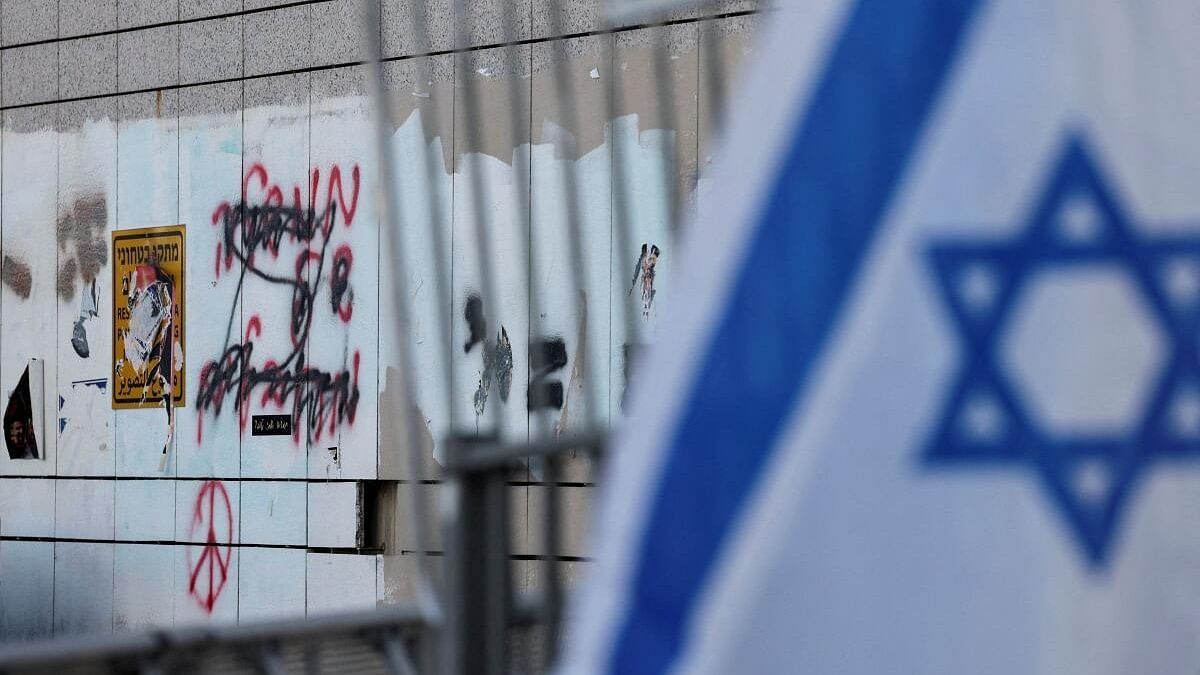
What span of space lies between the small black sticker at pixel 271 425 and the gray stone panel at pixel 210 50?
1970 millimetres

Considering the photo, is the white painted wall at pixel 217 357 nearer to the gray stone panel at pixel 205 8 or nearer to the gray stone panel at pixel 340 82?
the gray stone panel at pixel 340 82

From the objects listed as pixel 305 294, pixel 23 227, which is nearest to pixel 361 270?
pixel 305 294

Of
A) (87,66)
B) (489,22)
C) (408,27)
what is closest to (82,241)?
(87,66)

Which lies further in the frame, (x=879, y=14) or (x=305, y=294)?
(x=305, y=294)

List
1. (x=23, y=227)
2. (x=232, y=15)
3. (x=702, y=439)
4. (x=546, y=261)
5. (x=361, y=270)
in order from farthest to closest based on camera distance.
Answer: (x=23, y=227) → (x=232, y=15) → (x=361, y=270) → (x=546, y=261) → (x=702, y=439)

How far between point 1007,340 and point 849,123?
0.18 m

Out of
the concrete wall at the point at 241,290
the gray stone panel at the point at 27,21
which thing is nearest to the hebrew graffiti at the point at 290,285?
the concrete wall at the point at 241,290

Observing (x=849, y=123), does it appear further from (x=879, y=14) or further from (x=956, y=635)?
(x=956, y=635)

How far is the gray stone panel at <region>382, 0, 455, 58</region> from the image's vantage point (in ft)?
28.9

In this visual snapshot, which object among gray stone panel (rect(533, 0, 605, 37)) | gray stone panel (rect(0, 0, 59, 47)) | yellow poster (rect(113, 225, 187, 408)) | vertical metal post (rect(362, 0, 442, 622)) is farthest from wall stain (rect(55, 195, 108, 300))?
vertical metal post (rect(362, 0, 442, 622))

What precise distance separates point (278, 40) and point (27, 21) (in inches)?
93.3

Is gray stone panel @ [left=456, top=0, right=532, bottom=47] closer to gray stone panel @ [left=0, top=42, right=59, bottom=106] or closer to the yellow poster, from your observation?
the yellow poster

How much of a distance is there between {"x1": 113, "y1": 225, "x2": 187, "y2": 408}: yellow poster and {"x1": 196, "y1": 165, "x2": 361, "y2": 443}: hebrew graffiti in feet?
1.05

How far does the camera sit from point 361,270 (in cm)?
957
